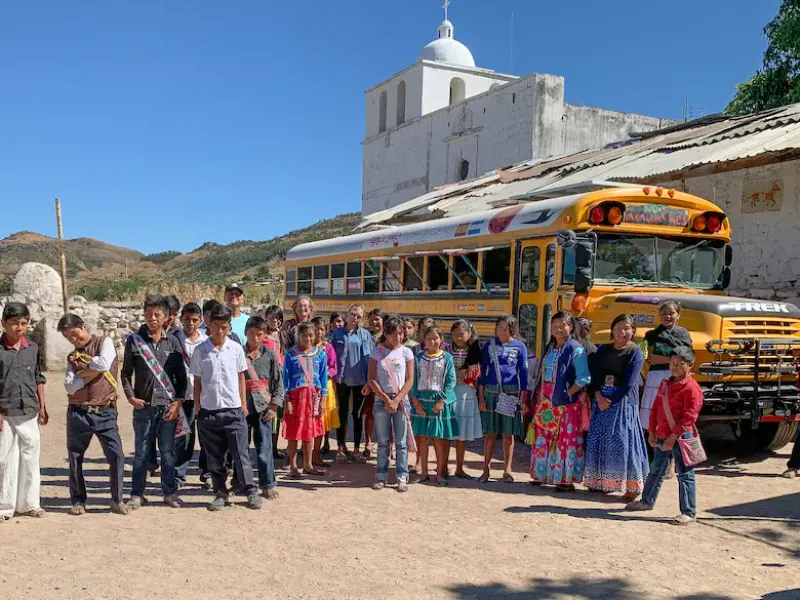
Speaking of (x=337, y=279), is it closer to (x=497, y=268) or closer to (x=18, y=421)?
(x=497, y=268)

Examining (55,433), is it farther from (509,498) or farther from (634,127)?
(634,127)

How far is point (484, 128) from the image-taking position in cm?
2614

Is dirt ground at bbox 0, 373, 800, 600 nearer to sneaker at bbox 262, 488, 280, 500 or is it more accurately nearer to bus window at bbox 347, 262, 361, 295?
sneaker at bbox 262, 488, 280, 500

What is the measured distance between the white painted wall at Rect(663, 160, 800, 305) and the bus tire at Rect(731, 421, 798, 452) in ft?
10.4

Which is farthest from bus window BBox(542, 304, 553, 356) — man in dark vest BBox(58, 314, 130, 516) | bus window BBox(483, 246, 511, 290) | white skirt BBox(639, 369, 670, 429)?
man in dark vest BBox(58, 314, 130, 516)

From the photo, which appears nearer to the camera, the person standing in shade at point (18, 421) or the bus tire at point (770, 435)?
the person standing in shade at point (18, 421)

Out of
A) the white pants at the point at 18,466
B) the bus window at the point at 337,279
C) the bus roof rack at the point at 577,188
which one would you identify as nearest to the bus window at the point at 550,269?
the bus roof rack at the point at 577,188

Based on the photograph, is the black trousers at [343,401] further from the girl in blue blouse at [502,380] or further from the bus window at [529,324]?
the bus window at [529,324]

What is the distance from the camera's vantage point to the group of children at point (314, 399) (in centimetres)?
505

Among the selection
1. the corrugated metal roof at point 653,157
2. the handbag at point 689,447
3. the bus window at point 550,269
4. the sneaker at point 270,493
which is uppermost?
the corrugated metal roof at point 653,157

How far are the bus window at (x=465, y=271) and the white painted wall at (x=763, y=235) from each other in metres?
4.31

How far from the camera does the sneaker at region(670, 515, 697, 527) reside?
5.04 m

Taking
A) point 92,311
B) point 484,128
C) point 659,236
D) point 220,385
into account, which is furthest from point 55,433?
point 484,128

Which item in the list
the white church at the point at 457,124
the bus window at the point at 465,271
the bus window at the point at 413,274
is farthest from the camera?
the white church at the point at 457,124
